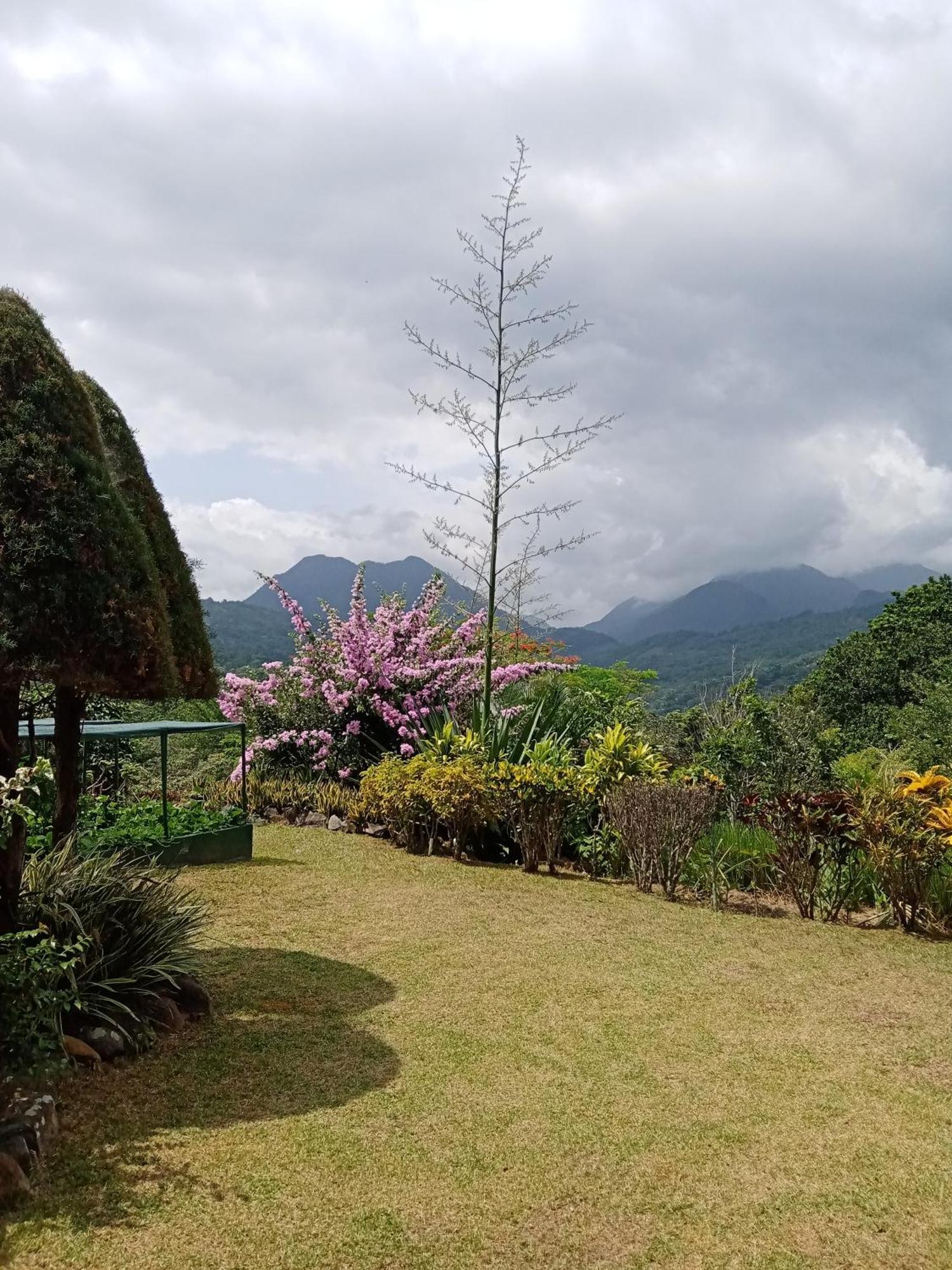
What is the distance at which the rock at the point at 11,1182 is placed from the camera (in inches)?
119

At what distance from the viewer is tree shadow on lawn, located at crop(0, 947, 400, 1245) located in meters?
Answer: 3.15

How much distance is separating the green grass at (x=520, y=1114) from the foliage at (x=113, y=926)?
13.1 inches

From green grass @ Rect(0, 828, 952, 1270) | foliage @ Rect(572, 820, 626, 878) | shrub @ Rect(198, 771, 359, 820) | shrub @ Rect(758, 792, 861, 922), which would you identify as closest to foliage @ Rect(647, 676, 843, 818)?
foliage @ Rect(572, 820, 626, 878)

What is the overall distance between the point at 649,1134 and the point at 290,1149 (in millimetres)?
1396

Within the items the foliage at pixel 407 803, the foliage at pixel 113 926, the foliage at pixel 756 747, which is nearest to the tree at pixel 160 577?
the foliage at pixel 113 926

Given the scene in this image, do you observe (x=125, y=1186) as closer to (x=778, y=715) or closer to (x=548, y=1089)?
(x=548, y=1089)

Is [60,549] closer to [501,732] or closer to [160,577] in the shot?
[160,577]

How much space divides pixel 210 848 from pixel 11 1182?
572 cm

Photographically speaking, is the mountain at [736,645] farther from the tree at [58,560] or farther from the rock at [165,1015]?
the tree at [58,560]

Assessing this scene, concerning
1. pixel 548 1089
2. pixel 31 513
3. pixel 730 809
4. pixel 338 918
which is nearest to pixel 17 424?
pixel 31 513

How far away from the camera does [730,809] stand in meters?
9.27

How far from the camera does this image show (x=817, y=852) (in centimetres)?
734

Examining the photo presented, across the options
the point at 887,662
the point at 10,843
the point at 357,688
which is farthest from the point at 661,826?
the point at 887,662

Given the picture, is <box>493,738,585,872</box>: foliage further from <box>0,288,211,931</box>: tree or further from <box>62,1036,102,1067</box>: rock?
<box>62,1036,102,1067</box>: rock
